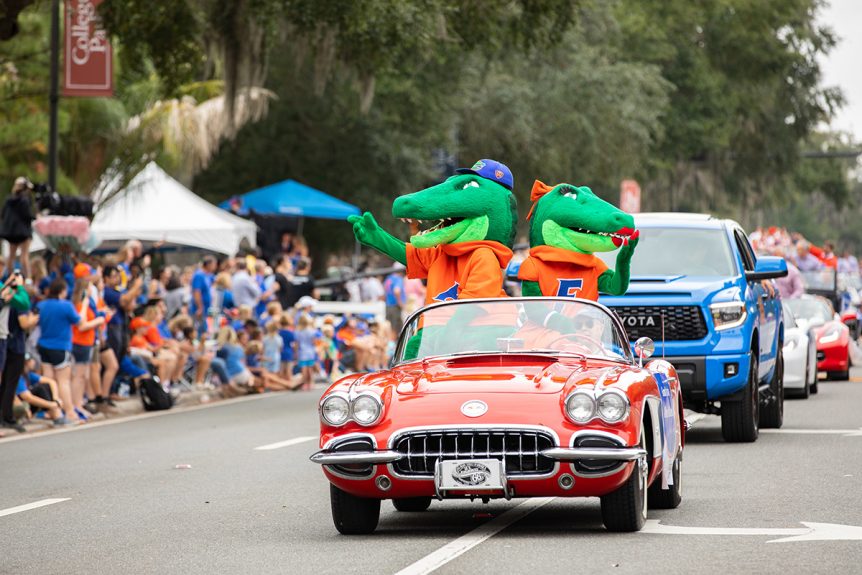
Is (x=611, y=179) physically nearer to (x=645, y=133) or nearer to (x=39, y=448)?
(x=645, y=133)

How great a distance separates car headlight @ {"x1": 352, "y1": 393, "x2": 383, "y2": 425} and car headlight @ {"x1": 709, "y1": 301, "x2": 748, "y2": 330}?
637cm

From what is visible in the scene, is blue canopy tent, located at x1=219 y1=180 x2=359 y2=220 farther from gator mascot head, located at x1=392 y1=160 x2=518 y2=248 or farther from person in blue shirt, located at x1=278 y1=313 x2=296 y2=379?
gator mascot head, located at x1=392 y1=160 x2=518 y2=248

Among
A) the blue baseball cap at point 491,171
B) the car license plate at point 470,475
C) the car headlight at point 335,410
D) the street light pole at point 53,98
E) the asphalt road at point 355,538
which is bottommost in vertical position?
the asphalt road at point 355,538

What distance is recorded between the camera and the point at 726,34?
2132 inches

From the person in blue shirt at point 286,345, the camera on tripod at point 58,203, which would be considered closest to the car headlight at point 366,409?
the camera on tripod at point 58,203

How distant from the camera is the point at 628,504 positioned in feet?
29.9

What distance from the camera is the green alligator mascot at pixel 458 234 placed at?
1204cm

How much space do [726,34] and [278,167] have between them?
18503mm

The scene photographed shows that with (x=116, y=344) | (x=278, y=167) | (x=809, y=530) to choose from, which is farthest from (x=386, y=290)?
(x=809, y=530)

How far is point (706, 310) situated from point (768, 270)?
0.85 metres

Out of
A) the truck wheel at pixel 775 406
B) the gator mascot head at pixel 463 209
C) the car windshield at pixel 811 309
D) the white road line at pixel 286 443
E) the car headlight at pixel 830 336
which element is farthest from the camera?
the car headlight at pixel 830 336

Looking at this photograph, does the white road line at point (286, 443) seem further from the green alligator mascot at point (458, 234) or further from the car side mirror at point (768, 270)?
the car side mirror at point (768, 270)

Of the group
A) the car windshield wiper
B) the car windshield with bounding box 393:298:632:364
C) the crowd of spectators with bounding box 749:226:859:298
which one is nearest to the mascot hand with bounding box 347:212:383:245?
the car windshield with bounding box 393:298:632:364

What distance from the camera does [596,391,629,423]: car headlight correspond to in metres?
8.87
